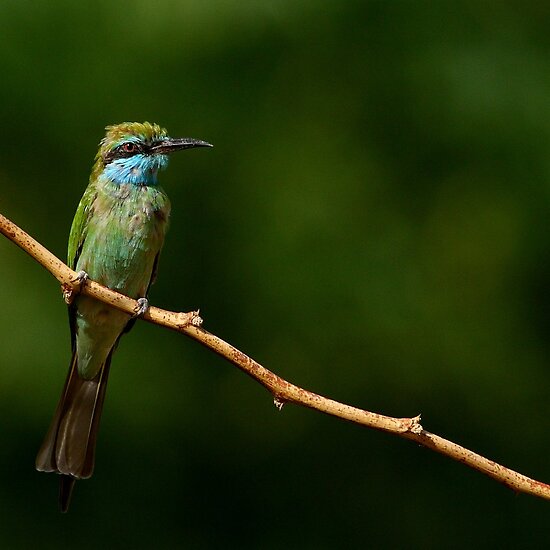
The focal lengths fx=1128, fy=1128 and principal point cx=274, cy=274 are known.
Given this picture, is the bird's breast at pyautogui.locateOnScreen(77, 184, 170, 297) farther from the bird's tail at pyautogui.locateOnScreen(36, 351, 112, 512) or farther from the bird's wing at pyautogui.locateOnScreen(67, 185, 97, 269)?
the bird's tail at pyautogui.locateOnScreen(36, 351, 112, 512)

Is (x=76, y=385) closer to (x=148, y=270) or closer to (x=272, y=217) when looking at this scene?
(x=148, y=270)

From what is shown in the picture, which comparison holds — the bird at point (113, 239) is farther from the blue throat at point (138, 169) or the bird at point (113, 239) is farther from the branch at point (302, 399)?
the branch at point (302, 399)

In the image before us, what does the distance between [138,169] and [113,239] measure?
252mm

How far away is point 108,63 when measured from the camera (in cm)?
537

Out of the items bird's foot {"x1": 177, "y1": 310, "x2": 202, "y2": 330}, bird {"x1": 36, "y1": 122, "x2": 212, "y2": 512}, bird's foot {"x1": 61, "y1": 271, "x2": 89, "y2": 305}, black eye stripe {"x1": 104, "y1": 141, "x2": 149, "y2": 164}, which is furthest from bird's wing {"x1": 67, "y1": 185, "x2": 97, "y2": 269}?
bird's foot {"x1": 177, "y1": 310, "x2": 202, "y2": 330}

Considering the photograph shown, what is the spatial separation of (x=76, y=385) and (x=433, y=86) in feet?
8.89

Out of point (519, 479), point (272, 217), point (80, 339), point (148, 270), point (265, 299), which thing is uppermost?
point (272, 217)

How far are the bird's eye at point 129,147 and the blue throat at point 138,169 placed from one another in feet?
0.08

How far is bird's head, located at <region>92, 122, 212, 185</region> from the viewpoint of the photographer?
3.76 meters

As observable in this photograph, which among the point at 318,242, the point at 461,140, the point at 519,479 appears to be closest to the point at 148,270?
the point at 318,242

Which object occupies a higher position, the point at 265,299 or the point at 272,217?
the point at 272,217

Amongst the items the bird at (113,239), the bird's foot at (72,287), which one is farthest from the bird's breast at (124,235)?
the bird's foot at (72,287)

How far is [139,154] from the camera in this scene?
149 inches

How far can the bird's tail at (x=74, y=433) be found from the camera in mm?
3303
